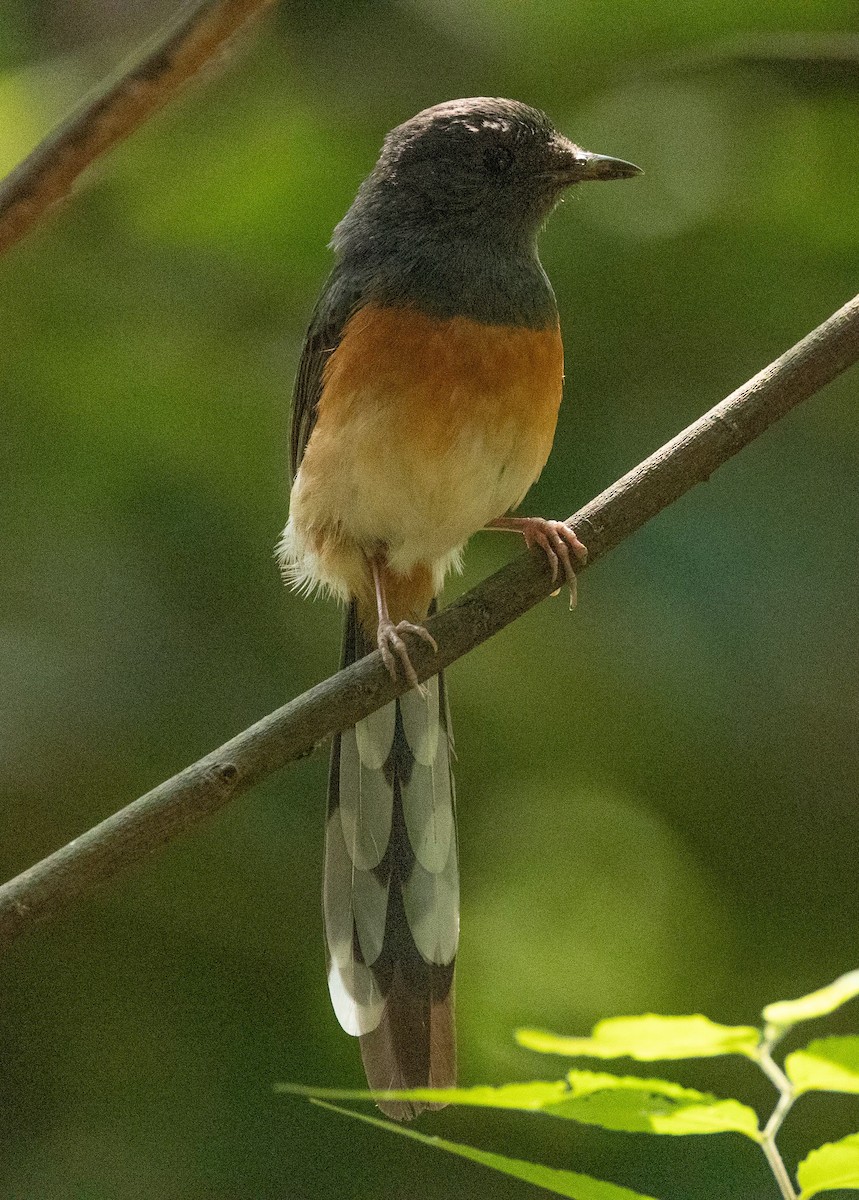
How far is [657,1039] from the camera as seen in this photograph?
→ 4.62 feet

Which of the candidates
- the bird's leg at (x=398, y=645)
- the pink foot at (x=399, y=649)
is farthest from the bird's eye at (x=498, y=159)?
the pink foot at (x=399, y=649)

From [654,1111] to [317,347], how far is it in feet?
9.39

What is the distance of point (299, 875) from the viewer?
453cm

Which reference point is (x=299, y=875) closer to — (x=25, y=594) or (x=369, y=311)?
(x=25, y=594)

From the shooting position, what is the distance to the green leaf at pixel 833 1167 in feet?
4.73

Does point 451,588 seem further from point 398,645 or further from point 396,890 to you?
point 398,645

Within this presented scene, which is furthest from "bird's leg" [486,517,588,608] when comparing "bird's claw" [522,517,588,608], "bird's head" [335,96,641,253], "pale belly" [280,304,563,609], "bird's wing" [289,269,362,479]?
"bird's head" [335,96,641,253]

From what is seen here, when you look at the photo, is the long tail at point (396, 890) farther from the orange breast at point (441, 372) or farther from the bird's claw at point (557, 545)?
the orange breast at point (441, 372)

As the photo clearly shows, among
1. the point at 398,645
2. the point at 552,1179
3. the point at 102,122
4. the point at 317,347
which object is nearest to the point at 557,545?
the point at 398,645

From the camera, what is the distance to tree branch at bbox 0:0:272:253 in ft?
5.01

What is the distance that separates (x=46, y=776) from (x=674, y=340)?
103 inches

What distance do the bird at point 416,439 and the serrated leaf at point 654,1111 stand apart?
2.00 m

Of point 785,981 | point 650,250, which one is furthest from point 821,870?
point 650,250

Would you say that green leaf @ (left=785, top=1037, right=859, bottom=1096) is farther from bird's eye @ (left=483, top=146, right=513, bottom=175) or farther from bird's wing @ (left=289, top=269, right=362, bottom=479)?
bird's eye @ (left=483, top=146, right=513, bottom=175)
